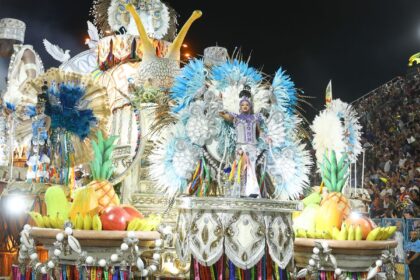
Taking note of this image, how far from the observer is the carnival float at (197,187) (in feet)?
13.4

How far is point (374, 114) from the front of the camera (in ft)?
39.8

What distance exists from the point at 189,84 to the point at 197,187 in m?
0.87

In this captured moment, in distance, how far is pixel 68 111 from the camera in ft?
17.7

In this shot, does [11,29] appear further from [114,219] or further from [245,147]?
[245,147]

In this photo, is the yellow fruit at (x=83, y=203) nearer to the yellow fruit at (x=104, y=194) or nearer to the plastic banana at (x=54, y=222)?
the plastic banana at (x=54, y=222)

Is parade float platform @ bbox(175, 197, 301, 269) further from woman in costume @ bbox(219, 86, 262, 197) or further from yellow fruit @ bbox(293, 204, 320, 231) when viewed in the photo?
yellow fruit @ bbox(293, 204, 320, 231)

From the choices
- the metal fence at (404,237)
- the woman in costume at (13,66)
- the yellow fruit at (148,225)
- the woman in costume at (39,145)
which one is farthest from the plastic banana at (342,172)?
the woman in costume at (13,66)

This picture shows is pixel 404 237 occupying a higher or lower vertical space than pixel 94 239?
lower

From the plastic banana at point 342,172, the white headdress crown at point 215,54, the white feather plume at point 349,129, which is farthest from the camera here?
the white headdress crown at point 215,54

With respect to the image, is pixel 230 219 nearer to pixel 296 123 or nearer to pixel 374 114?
pixel 296 123

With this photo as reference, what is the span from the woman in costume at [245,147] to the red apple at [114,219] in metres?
0.84

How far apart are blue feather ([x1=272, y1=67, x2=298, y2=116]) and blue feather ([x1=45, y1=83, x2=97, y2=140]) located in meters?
1.77

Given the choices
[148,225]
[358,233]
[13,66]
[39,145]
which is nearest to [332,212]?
[358,233]

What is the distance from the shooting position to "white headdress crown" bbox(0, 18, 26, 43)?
9055 mm
